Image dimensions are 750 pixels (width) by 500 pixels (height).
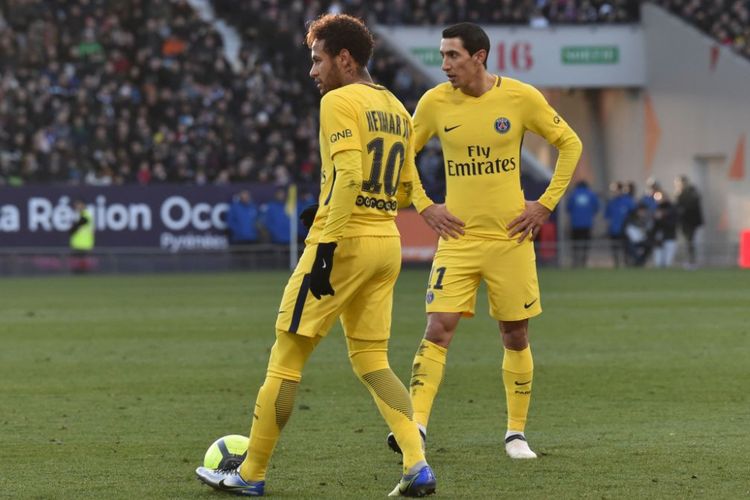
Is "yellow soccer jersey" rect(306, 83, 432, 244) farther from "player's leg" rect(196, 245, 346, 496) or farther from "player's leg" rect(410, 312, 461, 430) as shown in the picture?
"player's leg" rect(410, 312, 461, 430)

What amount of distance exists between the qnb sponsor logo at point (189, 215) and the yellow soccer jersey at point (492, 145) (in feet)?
78.4

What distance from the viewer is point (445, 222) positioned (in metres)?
8.31

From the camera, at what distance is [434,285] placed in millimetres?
8320

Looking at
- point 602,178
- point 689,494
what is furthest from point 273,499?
point 602,178

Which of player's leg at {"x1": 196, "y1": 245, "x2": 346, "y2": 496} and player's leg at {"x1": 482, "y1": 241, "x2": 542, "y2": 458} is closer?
player's leg at {"x1": 196, "y1": 245, "x2": 346, "y2": 496}

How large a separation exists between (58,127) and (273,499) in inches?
1030

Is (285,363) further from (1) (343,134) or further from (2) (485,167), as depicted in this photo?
(2) (485,167)

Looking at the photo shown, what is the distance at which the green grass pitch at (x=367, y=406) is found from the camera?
7.28 metres

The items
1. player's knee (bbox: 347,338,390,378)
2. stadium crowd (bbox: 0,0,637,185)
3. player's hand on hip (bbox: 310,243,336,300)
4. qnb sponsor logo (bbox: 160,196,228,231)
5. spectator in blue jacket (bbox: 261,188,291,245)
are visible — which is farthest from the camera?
stadium crowd (bbox: 0,0,637,185)

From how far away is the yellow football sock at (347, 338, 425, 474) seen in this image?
A: 6777mm

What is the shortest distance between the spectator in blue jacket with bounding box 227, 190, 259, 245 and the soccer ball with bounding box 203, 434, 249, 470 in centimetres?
2428

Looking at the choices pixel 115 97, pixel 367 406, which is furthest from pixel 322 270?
pixel 115 97

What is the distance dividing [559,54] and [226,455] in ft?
103

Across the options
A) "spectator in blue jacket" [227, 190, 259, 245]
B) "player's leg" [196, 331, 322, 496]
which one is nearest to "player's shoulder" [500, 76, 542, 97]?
"player's leg" [196, 331, 322, 496]
